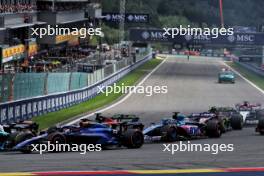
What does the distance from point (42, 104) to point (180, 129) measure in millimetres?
10737

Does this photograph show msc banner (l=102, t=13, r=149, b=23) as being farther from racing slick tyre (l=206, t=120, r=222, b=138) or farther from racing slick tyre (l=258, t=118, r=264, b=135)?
racing slick tyre (l=206, t=120, r=222, b=138)

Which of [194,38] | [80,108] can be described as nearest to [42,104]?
[80,108]

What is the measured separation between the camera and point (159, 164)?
14.5 metres

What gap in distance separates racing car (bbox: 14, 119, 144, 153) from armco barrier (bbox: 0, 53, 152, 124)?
684 cm

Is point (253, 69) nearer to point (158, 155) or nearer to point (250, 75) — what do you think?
point (250, 75)

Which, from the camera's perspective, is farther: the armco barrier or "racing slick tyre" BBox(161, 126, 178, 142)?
the armco barrier

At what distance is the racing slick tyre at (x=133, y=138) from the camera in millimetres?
18375

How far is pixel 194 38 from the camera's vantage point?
191 ft

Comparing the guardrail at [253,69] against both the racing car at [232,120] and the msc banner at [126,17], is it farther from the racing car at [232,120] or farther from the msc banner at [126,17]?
the racing car at [232,120]

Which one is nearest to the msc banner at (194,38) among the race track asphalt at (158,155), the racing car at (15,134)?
the race track asphalt at (158,155)

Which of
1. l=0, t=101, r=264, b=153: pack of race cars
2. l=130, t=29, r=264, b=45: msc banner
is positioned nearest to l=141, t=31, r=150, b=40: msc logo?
l=130, t=29, r=264, b=45: msc banner

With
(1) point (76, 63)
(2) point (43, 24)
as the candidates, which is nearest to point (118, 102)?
(1) point (76, 63)

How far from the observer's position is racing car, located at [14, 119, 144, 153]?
17594mm

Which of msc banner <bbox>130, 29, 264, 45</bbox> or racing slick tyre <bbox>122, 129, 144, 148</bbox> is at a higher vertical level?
msc banner <bbox>130, 29, 264, 45</bbox>
